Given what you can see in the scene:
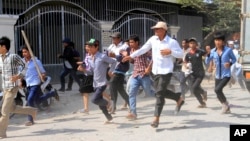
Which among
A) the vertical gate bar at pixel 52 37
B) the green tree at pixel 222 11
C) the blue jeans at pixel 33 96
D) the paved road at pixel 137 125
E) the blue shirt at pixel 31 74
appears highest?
the green tree at pixel 222 11

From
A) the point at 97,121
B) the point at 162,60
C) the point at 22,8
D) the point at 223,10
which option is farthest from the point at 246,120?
the point at 223,10

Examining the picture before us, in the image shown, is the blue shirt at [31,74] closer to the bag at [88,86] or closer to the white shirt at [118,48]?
the bag at [88,86]

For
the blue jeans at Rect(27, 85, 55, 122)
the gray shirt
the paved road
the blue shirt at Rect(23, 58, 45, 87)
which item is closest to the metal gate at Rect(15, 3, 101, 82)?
the paved road

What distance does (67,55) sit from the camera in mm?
11398

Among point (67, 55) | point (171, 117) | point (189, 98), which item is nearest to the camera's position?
point (171, 117)

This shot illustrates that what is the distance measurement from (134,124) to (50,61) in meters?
7.05

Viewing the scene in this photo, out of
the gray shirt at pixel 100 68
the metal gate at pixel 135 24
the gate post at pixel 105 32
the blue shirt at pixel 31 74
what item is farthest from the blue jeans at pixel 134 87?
the metal gate at pixel 135 24

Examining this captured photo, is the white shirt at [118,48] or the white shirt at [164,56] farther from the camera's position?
the white shirt at [118,48]

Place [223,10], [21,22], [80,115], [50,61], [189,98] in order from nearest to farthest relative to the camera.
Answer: [80,115], [189,98], [21,22], [50,61], [223,10]

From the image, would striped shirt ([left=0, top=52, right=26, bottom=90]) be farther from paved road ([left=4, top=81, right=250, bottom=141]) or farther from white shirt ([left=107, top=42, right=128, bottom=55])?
white shirt ([left=107, top=42, right=128, bottom=55])

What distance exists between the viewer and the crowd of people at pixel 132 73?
6.22m

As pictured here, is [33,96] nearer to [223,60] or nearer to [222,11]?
[223,60]

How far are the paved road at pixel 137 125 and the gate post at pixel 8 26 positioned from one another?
3.10 metres

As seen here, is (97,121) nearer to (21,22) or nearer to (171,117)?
(171,117)
